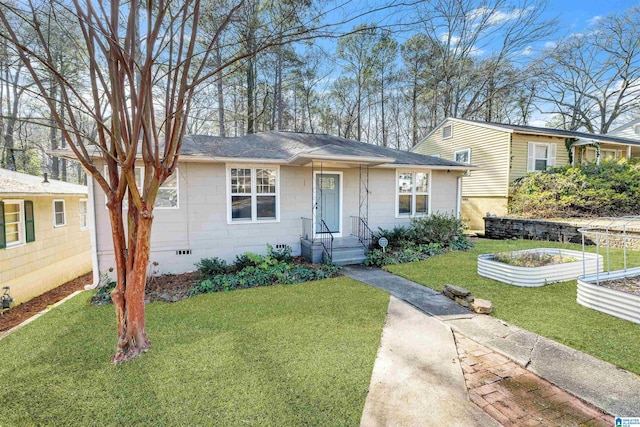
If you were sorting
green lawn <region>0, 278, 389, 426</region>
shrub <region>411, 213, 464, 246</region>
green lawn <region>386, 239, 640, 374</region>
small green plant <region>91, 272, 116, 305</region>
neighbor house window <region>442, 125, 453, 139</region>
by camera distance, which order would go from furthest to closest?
neighbor house window <region>442, 125, 453, 139</region>, shrub <region>411, 213, 464, 246</region>, small green plant <region>91, 272, 116, 305</region>, green lawn <region>386, 239, 640, 374</region>, green lawn <region>0, 278, 389, 426</region>

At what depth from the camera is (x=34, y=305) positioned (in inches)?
304

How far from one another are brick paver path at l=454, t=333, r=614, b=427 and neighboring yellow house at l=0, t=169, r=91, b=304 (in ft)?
31.5

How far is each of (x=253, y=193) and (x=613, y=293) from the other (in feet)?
23.7

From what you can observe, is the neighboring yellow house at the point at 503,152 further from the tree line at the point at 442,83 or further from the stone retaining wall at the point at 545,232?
the tree line at the point at 442,83

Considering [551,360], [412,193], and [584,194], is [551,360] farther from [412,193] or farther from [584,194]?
[584,194]

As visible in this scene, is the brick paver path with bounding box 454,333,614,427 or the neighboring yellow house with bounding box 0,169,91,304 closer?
the brick paver path with bounding box 454,333,614,427

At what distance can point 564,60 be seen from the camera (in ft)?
71.5

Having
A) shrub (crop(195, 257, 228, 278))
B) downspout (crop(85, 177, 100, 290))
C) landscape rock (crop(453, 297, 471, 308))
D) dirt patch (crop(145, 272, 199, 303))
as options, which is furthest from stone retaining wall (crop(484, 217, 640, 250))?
downspout (crop(85, 177, 100, 290))

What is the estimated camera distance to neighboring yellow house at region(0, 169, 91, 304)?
7371mm

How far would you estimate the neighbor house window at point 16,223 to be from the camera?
23.7ft

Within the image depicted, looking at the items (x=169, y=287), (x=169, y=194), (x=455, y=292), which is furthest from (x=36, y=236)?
(x=455, y=292)

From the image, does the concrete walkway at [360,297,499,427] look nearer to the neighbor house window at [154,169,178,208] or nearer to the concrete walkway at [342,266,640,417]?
the concrete walkway at [342,266,640,417]

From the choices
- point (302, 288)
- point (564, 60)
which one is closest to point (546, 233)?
point (302, 288)

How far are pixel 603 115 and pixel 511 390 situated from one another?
101 feet
